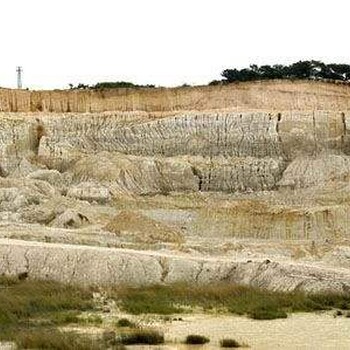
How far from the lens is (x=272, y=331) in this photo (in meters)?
19.9

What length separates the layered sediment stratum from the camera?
3509cm

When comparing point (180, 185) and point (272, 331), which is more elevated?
point (180, 185)

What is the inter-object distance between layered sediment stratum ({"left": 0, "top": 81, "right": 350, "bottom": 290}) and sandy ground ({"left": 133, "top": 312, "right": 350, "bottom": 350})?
7052 millimetres

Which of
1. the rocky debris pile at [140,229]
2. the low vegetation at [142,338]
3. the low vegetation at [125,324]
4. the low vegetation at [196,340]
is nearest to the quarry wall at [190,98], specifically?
the rocky debris pile at [140,229]

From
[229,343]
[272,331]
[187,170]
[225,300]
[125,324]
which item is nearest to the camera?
[229,343]

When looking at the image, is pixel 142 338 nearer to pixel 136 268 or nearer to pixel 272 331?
pixel 272 331

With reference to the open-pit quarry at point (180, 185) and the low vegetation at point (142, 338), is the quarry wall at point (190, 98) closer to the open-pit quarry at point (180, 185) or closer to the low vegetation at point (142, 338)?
the open-pit quarry at point (180, 185)

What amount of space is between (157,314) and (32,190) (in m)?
18.7

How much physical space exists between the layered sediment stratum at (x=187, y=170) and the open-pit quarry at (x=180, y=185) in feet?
0.19

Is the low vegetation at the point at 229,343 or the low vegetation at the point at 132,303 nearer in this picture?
the low vegetation at the point at 229,343

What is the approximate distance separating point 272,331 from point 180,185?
75.0 ft

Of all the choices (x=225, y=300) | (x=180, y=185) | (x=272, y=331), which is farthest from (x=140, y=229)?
(x=272, y=331)

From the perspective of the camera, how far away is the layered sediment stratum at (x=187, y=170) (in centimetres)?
3509

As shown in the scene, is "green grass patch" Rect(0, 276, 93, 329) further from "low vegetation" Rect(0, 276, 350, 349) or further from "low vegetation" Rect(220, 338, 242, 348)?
"low vegetation" Rect(220, 338, 242, 348)
